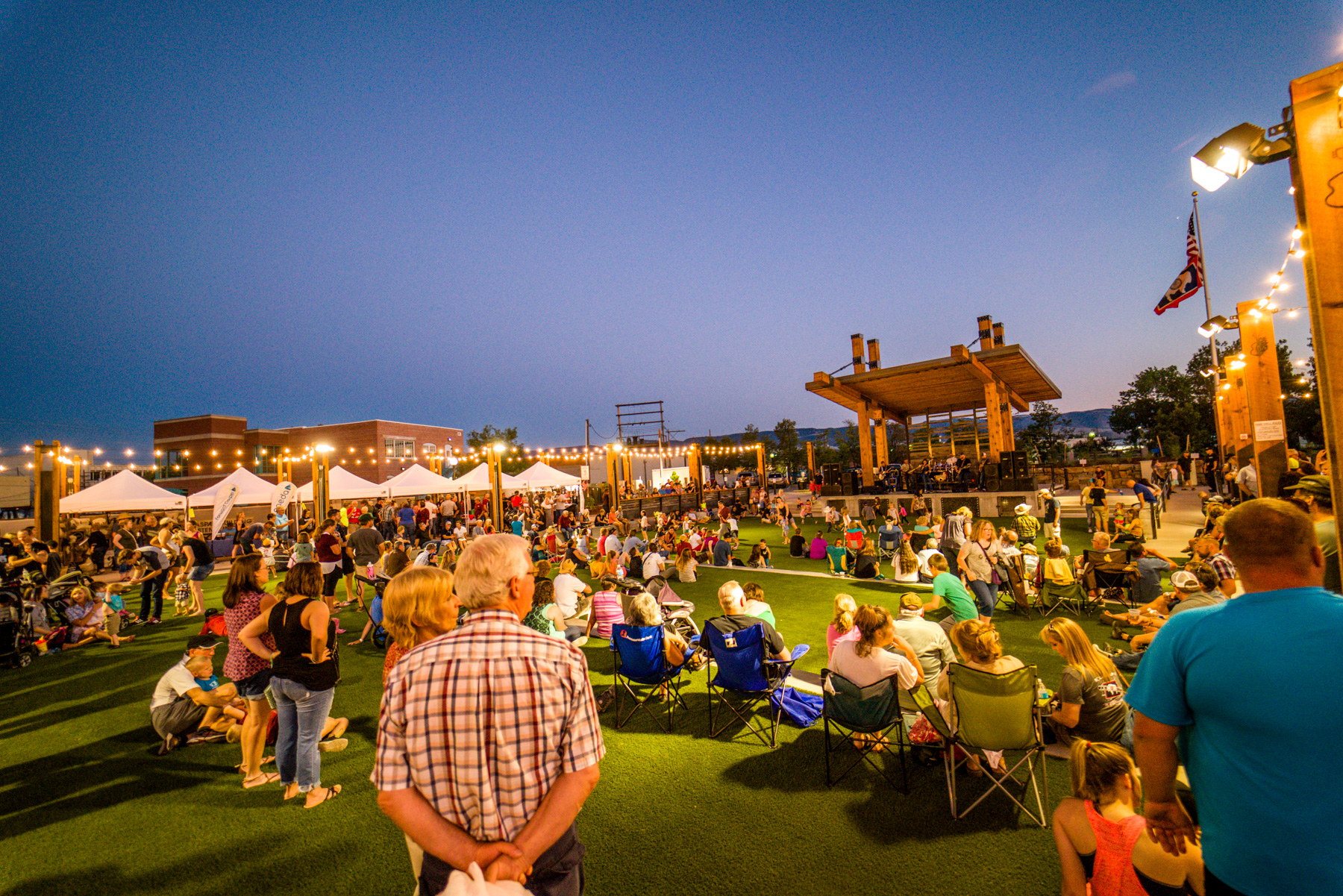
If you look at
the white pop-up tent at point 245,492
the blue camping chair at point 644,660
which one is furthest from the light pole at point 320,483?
the blue camping chair at point 644,660

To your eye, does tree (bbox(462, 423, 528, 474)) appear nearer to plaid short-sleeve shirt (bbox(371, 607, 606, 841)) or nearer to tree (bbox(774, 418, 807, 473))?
tree (bbox(774, 418, 807, 473))

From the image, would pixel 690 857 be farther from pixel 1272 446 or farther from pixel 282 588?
pixel 1272 446

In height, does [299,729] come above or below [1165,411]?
below

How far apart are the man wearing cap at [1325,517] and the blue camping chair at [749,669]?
10.8 ft

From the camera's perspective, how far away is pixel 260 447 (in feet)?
147

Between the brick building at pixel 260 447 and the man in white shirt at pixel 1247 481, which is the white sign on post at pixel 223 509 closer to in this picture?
the man in white shirt at pixel 1247 481

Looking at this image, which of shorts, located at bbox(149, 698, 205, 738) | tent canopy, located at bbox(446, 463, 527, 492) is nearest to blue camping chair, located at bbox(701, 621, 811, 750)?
shorts, located at bbox(149, 698, 205, 738)

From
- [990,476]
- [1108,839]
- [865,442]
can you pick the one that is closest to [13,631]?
[1108,839]

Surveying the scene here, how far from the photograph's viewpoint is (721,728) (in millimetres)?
4520

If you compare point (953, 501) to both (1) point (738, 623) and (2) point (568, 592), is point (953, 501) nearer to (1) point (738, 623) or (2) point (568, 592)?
(2) point (568, 592)

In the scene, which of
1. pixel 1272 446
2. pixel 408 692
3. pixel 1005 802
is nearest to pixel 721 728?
pixel 1005 802

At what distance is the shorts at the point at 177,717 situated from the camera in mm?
4574

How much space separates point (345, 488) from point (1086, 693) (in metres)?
18.9

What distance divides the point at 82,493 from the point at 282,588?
15082mm
